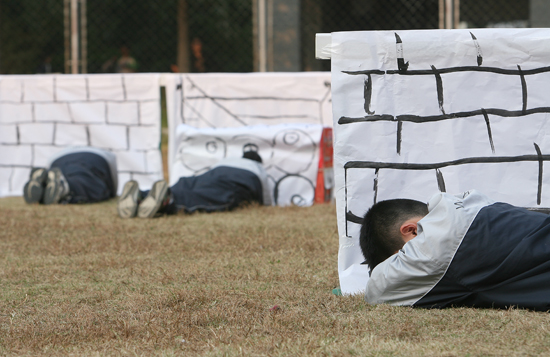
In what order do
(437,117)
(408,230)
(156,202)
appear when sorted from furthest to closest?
1. (156,202)
2. (437,117)
3. (408,230)

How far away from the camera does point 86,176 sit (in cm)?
660

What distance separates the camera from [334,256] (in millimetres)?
3750

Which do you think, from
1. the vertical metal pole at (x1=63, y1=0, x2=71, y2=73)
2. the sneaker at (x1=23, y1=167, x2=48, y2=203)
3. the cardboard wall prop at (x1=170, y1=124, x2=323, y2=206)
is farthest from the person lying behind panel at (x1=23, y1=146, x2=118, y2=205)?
the vertical metal pole at (x1=63, y1=0, x2=71, y2=73)

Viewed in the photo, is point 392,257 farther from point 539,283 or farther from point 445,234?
point 539,283

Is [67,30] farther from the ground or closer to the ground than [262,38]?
farther from the ground

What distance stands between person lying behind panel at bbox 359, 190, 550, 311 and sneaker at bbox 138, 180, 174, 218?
3.09 meters

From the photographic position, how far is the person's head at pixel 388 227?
2.66m

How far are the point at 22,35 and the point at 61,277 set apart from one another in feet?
59.0

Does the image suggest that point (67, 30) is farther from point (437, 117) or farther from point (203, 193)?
point (437, 117)

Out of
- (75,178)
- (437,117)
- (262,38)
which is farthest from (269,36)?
(437,117)

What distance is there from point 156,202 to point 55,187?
1396 mm

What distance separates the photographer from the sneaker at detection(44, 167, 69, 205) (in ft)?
20.5

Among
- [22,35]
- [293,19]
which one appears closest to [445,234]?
[293,19]

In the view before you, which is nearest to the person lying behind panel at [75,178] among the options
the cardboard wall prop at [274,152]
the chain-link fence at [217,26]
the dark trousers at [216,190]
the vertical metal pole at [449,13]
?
the cardboard wall prop at [274,152]
